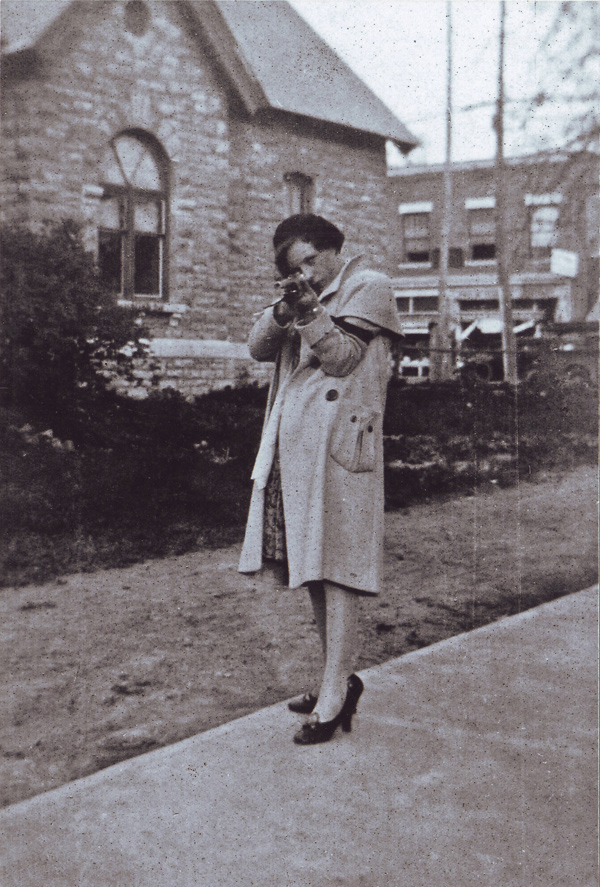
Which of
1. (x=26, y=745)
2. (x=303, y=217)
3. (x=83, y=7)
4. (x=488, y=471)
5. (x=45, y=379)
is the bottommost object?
(x=26, y=745)

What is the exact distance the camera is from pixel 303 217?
2.87 metres

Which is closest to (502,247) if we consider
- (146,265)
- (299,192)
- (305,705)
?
(299,192)

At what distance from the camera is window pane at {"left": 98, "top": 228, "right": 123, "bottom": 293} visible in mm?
5289

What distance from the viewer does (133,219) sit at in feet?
18.0

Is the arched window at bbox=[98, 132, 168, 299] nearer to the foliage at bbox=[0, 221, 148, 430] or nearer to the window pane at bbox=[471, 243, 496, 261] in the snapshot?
the foliage at bbox=[0, 221, 148, 430]

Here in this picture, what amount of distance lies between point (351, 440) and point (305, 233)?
72cm

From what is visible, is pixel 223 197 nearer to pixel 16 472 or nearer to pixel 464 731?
pixel 16 472

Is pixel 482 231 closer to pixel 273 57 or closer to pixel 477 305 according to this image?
pixel 477 305

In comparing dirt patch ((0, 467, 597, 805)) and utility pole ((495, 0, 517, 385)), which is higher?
utility pole ((495, 0, 517, 385))

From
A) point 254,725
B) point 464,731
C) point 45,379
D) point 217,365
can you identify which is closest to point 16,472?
point 45,379

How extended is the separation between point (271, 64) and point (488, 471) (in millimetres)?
4920

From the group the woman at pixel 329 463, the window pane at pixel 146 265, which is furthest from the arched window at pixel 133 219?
the woman at pixel 329 463

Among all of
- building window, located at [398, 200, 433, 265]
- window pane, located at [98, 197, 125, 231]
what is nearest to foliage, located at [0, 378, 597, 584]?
window pane, located at [98, 197, 125, 231]

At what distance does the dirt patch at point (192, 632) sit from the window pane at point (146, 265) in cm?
182
